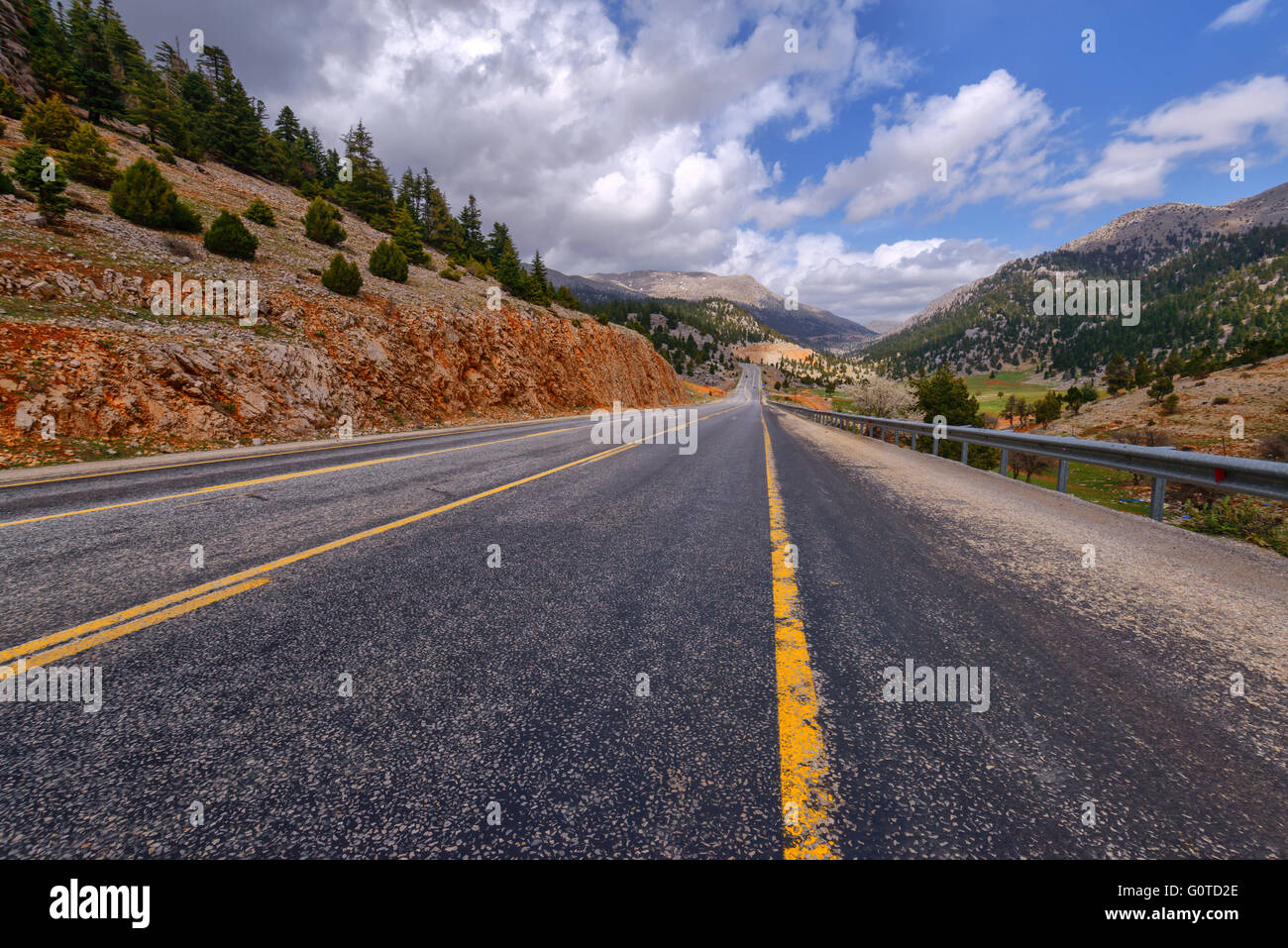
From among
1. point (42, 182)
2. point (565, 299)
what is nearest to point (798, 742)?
point (42, 182)

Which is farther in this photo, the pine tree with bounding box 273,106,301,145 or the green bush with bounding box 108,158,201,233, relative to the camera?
the pine tree with bounding box 273,106,301,145

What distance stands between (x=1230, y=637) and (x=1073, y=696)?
5.77ft

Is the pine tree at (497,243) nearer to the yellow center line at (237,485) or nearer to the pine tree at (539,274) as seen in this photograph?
the pine tree at (539,274)

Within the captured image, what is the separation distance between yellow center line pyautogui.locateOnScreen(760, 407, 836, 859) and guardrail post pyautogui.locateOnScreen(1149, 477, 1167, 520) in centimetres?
598

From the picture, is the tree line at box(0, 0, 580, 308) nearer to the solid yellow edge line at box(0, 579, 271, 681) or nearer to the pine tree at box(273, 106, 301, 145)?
the pine tree at box(273, 106, 301, 145)

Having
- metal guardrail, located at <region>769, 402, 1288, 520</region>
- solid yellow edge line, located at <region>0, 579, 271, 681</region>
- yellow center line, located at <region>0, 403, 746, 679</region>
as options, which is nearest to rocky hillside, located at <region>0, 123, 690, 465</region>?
yellow center line, located at <region>0, 403, 746, 679</region>

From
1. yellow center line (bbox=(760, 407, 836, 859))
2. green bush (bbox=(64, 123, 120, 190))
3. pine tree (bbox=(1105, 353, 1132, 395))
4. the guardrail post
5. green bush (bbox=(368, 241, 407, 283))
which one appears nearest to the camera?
yellow center line (bbox=(760, 407, 836, 859))

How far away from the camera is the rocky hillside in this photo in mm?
10688

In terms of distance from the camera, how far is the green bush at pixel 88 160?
19.0 m

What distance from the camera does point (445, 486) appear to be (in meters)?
7.18

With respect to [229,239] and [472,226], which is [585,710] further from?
[472,226]

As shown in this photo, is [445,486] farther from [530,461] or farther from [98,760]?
[98,760]

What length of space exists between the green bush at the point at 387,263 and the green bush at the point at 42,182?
12.6m
